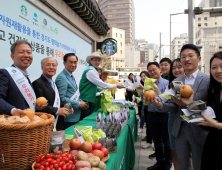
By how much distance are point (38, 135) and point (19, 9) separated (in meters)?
2.84

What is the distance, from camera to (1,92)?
1626mm

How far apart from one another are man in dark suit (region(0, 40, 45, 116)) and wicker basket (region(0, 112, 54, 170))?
389mm

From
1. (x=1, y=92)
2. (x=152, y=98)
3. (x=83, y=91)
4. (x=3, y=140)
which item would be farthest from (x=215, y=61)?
(x=83, y=91)

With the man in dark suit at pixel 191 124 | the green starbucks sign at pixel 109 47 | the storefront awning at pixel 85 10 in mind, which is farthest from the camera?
the green starbucks sign at pixel 109 47

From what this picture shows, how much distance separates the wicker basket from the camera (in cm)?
117

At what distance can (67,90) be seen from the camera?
112 inches

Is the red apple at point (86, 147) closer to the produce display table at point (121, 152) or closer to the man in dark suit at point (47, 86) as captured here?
the produce display table at point (121, 152)

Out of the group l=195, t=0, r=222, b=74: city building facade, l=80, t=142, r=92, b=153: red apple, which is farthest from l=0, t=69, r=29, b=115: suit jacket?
l=195, t=0, r=222, b=74: city building facade

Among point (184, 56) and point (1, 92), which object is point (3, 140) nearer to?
point (1, 92)

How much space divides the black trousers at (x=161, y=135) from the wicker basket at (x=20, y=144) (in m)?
2.06

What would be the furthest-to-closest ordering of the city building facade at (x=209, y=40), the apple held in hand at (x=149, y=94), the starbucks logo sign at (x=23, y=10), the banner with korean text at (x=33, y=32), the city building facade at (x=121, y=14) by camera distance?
the city building facade at (x=121, y=14) < the city building facade at (x=209, y=40) < the starbucks logo sign at (x=23, y=10) < the banner with korean text at (x=33, y=32) < the apple held in hand at (x=149, y=94)

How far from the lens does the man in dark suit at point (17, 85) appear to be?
5.48 feet

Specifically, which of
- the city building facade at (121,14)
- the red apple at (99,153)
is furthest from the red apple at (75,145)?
the city building facade at (121,14)

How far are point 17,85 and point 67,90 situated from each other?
1114 mm
